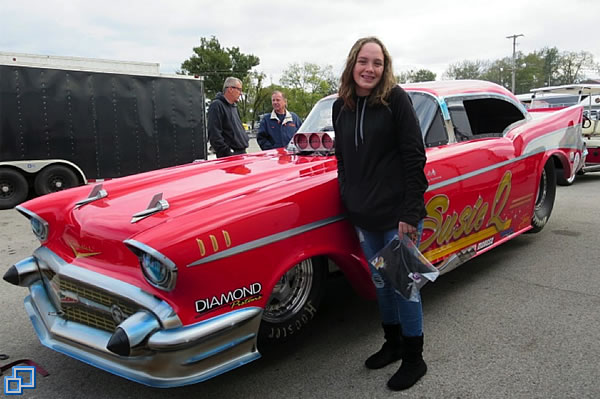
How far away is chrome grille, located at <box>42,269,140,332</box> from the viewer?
2213mm

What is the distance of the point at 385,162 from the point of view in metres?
2.37

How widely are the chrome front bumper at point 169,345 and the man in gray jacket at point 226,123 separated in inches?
134

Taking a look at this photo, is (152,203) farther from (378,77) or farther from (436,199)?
(436,199)

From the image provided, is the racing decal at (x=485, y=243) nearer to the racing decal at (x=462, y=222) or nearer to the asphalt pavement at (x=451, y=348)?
the racing decal at (x=462, y=222)

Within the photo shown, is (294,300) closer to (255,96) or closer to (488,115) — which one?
(488,115)

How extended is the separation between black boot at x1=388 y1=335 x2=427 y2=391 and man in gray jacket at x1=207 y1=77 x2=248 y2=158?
3.74 meters

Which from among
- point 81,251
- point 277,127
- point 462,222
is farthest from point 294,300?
point 277,127

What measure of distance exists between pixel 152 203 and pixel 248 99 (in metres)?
57.2

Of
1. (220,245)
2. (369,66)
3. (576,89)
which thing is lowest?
(220,245)

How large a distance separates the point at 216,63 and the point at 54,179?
35.1 m

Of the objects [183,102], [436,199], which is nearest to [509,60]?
[183,102]

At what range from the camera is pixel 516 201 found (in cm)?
408

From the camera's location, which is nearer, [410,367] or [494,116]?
[410,367]

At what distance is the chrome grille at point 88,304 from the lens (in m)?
2.21
